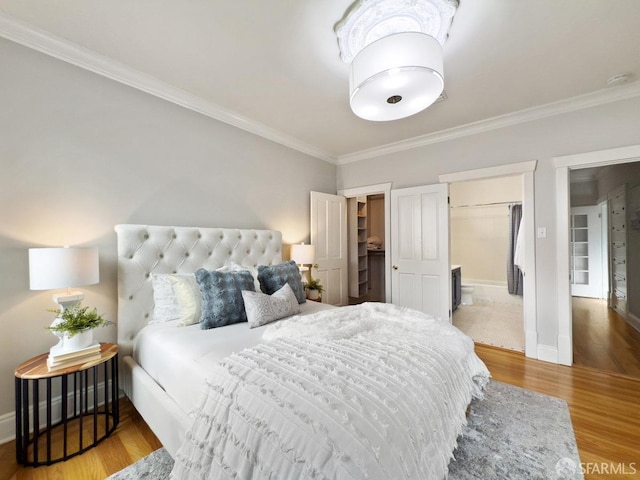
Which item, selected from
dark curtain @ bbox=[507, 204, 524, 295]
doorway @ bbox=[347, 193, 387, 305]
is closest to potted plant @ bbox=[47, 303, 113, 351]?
doorway @ bbox=[347, 193, 387, 305]

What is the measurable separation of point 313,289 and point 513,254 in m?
4.76

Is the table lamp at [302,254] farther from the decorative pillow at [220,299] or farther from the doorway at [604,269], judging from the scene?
the doorway at [604,269]

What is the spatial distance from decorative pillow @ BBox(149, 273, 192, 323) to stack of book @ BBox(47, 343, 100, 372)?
44cm

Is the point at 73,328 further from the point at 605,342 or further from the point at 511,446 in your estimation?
the point at 605,342

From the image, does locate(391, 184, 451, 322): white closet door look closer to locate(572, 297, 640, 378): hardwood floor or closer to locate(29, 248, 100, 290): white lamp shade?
locate(572, 297, 640, 378): hardwood floor

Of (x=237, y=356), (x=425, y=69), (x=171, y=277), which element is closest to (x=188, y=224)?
(x=171, y=277)

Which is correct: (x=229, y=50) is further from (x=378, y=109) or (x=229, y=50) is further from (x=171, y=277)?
(x=171, y=277)

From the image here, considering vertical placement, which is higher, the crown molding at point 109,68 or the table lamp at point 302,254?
the crown molding at point 109,68

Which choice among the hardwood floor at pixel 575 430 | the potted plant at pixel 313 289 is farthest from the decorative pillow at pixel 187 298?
the potted plant at pixel 313 289

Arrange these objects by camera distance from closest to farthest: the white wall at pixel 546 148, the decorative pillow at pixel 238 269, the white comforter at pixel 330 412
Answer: the white comforter at pixel 330 412
the decorative pillow at pixel 238 269
the white wall at pixel 546 148

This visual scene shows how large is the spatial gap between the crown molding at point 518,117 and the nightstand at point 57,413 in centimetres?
381

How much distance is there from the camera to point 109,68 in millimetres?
2072

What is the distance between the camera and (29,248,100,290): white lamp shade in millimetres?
1531

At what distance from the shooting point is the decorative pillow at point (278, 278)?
243 centimetres
